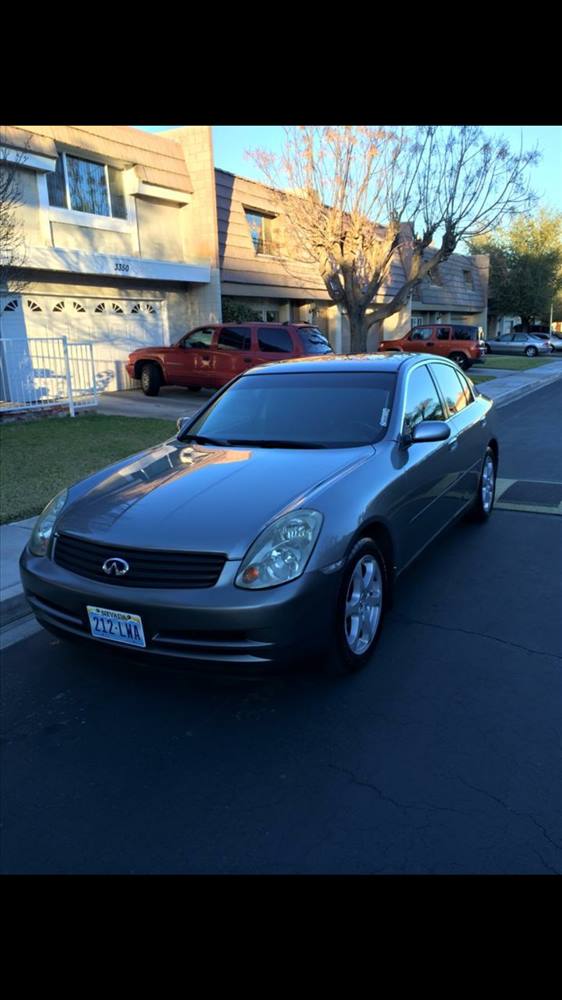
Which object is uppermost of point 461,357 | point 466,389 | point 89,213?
point 89,213

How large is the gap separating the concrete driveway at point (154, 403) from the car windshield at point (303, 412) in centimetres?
817

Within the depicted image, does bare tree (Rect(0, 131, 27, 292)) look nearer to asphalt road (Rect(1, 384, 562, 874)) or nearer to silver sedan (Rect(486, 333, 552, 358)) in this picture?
asphalt road (Rect(1, 384, 562, 874))

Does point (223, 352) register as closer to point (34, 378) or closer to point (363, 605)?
point (34, 378)

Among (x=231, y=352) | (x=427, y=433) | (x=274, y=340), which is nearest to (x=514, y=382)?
(x=274, y=340)

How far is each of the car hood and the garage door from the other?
12.5m

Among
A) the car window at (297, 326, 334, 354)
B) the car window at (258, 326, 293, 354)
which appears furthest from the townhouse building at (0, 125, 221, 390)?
the car window at (297, 326, 334, 354)

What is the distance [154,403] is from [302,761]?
12958 millimetres

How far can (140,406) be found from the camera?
567 inches

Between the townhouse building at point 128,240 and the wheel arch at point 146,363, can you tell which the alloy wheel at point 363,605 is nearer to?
the townhouse building at point 128,240

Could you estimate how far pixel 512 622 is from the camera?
398cm

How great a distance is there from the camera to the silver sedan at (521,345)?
4128 centimetres

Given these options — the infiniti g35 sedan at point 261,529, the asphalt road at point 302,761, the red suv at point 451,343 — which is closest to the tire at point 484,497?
the infiniti g35 sedan at point 261,529
